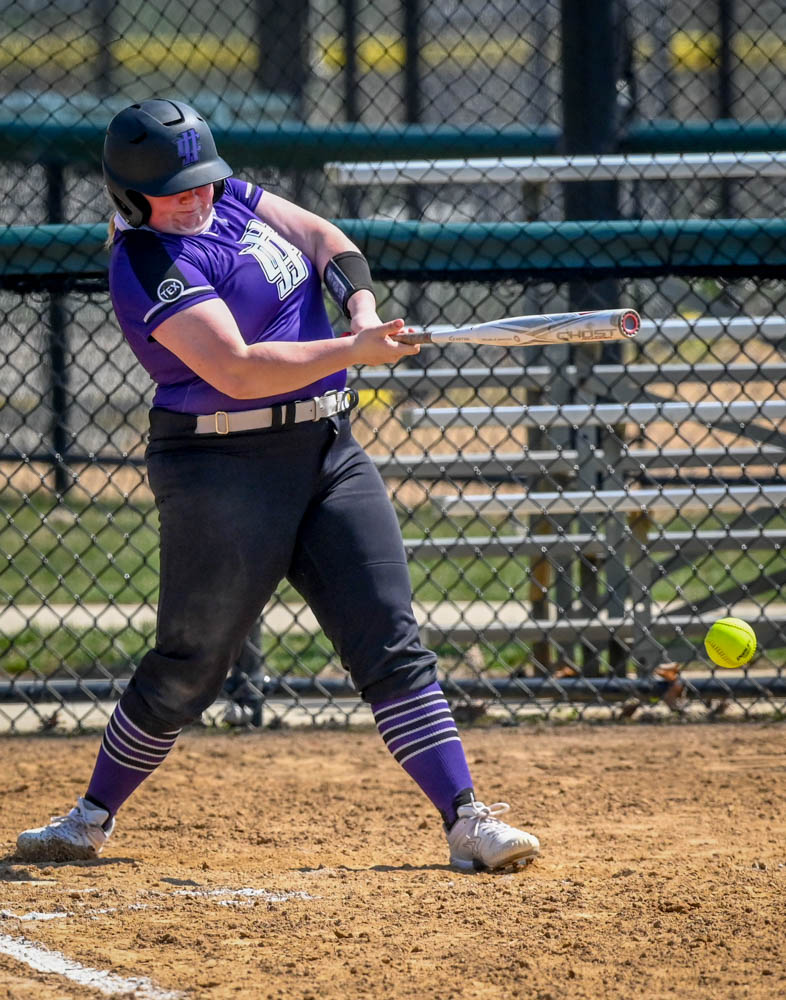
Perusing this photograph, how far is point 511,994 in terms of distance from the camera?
2.25 metres

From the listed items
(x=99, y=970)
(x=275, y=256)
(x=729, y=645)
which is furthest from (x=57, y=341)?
(x=99, y=970)

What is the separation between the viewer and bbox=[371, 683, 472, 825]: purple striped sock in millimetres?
3115

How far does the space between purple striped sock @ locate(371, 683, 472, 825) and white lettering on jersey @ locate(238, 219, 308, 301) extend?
39.7 inches

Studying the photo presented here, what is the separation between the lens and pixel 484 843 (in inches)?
119

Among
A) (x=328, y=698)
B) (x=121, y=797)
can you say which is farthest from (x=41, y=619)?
(x=121, y=797)

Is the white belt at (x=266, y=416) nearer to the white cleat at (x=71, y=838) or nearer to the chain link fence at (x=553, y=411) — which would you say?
the white cleat at (x=71, y=838)

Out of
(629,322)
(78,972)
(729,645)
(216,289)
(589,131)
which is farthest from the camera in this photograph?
(589,131)

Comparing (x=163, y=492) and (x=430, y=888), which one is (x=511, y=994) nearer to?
(x=430, y=888)

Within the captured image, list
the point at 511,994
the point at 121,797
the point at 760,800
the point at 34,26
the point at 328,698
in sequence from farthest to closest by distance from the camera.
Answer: the point at 34,26 → the point at 328,698 → the point at 760,800 → the point at 121,797 → the point at 511,994

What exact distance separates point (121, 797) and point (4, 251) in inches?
83.4

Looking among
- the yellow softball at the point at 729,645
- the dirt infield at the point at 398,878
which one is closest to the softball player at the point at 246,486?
the dirt infield at the point at 398,878

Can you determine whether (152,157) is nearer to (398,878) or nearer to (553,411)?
(398,878)

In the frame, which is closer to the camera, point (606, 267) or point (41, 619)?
point (606, 267)

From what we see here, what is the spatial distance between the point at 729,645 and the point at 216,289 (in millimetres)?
1709
